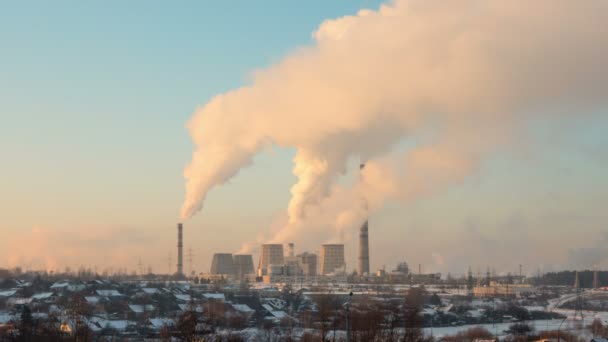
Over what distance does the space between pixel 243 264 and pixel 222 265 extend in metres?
2.36

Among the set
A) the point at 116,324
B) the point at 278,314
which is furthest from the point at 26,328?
the point at 278,314

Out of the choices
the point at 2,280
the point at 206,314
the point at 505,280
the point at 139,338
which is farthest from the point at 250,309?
the point at 505,280

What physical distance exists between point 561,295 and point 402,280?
16584 mm

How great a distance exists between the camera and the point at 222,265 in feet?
296

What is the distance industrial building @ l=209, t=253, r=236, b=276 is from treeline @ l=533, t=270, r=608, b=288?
1565 inches

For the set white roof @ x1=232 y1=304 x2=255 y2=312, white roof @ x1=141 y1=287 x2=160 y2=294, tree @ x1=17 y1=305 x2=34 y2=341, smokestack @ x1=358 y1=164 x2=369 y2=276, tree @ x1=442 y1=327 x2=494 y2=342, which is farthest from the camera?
smokestack @ x1=358 y1=164 x2=369 y2=276

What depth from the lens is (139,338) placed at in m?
33.3

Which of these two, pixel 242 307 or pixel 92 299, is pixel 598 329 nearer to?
pixel 242 307

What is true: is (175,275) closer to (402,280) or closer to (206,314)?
(402,280)

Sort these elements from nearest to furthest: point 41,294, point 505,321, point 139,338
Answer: point 139,338, point 505,321, point 41,294

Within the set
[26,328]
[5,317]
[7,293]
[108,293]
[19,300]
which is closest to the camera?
[26,328]

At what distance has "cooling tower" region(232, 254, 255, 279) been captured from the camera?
9012cm

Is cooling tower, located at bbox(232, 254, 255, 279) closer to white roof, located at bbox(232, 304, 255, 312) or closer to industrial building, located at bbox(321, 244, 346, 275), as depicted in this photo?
industrial building, located at bbox(321, 244, 346, 275)

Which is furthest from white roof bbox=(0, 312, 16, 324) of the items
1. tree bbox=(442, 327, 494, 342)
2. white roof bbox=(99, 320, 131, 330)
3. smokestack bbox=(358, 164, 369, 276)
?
smokestack bbox=(358, 164, 369, 276)
